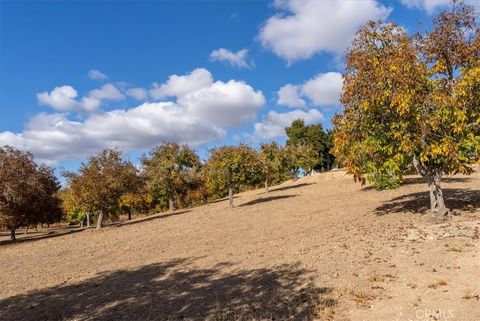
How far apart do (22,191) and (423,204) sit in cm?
3205

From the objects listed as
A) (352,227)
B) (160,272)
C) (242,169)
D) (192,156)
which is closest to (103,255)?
(160,272)

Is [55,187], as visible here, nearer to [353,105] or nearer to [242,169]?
[242,169]

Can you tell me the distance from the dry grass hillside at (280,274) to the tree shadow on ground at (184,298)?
1.6 inches

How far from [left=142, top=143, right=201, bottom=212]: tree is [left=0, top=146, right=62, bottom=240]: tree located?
68.6 feet

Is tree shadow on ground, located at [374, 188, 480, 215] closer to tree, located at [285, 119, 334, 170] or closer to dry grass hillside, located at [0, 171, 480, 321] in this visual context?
dry grass hillside, located at [0, 171, 480, 321]

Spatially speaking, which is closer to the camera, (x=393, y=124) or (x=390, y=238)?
(x=390, y=238)

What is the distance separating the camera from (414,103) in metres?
17.5

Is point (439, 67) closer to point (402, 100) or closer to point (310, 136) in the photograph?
point (402, 100)

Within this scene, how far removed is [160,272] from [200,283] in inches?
133

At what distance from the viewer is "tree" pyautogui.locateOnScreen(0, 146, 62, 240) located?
34125mm

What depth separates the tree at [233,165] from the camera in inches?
1601

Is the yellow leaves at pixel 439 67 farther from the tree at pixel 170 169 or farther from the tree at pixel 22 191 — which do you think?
the tree at pixel 170 169

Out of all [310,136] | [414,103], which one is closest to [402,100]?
[414,103]

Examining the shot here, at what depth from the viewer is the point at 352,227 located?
2100 centimetres
